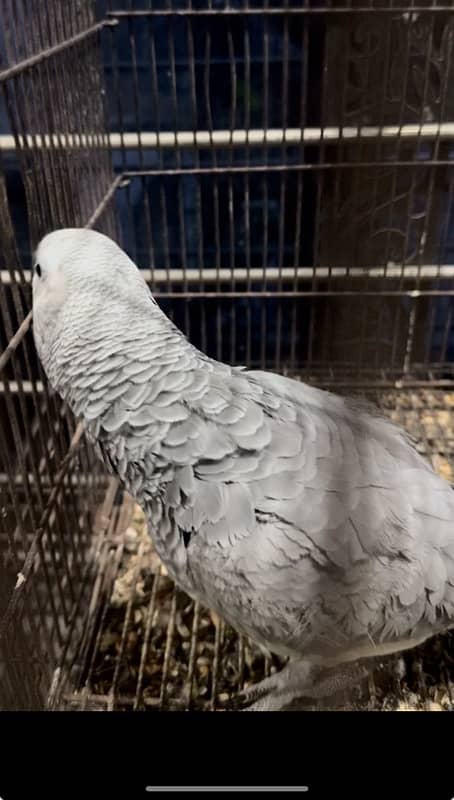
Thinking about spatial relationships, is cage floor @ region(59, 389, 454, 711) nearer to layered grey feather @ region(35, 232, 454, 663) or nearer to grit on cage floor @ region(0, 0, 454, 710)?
grit on cage floor @ region(0, 0, 454, 710)

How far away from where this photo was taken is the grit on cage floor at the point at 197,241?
89 cm

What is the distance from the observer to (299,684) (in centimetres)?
94

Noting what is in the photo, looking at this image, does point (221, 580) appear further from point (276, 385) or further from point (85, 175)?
point (85, 175)

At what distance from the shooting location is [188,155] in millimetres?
1333

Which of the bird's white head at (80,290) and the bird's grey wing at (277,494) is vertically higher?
the bird's white head at (80,290)

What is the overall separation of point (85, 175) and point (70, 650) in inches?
32.4

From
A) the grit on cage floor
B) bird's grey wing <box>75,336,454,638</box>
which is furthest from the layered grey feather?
the grit on cage floor

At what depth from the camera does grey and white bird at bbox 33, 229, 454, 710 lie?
29.9 inches

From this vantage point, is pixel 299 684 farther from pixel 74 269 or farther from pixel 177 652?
pixel 74 269
